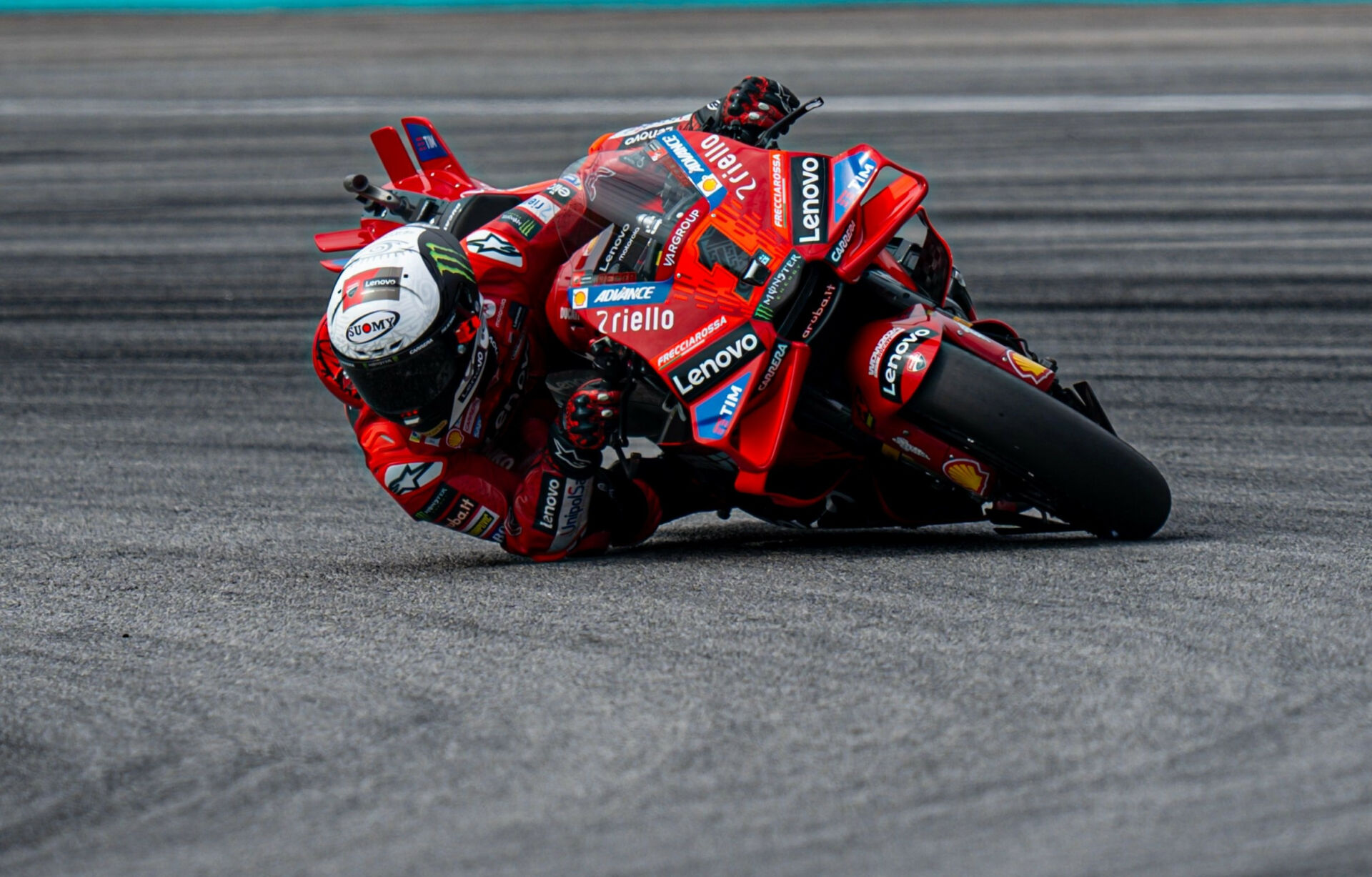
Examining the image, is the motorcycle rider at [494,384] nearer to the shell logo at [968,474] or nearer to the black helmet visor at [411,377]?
the black helmet visor at [411,377]

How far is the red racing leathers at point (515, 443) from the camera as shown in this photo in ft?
15.0

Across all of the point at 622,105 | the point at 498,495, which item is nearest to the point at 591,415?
the point at 498,495

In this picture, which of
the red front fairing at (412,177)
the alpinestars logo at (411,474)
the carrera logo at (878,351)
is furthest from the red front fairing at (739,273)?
the red front fairing at (412,177)

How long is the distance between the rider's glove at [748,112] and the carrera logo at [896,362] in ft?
3.15

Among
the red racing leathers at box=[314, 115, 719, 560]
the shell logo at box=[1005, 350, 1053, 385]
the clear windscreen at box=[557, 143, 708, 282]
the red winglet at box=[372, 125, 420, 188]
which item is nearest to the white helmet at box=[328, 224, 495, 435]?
the red racing leathers at box=[314, 115, 719, 560]

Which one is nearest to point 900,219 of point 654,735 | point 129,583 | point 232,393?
point 654,735

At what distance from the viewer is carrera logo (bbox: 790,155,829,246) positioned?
402 centimetres

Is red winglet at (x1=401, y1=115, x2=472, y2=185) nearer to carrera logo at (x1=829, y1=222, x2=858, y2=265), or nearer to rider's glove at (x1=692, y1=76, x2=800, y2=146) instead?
rider's glove at (x1=692, y1=76, x2=800, y2=146)

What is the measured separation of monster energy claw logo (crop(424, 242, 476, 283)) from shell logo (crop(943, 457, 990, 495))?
1465 millimetres

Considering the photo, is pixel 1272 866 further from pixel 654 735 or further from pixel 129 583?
pixel 129 583

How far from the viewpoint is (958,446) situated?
398cm

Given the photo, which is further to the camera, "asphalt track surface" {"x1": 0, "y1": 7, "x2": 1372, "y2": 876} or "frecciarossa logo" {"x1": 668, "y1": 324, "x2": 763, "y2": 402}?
"frecciarossa logo" {"x1": 668, "y1": 324, "x2": 763, "y2": 402}

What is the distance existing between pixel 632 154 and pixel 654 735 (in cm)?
199

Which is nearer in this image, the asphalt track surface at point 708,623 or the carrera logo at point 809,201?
the asphalt track surface at point 708,623
